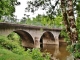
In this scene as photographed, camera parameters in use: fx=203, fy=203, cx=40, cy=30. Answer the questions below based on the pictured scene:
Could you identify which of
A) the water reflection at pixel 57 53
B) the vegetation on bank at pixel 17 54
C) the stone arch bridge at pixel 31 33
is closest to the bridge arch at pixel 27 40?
the stone arch bridge at pixel 31 33

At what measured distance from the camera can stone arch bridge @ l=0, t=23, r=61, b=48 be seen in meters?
34.1

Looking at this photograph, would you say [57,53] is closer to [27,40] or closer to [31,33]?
[31,33]

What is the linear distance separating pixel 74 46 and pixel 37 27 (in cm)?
3542

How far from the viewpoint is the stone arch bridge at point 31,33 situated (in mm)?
34053

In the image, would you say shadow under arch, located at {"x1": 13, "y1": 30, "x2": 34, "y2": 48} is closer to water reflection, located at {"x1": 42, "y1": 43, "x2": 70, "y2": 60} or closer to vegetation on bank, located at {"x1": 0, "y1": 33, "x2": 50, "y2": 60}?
water reflection, located at {"x1": 42, "y1": 43, "x2": 70, "y2": 60}

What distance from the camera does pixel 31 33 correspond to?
139 ft

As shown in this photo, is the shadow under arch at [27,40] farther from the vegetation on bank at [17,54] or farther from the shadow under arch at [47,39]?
the vegetation on bank at [17,54]

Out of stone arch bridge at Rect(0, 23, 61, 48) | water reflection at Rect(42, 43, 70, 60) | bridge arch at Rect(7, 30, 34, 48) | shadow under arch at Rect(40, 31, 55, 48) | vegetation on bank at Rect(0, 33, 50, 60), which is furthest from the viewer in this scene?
shadow under arch at Rect(40, 31, 55, 48)

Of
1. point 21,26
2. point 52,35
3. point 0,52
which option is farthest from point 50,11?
point 52,35

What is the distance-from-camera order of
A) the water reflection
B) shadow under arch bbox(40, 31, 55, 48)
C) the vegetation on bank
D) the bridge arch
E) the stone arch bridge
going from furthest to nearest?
shadow under arch bbox(40, 31, 55, 48), the bridge arch, the stone arch bridge, the water reflection, the vegetation on bank

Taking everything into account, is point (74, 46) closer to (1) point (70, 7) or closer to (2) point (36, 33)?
(1) point (70, 7)

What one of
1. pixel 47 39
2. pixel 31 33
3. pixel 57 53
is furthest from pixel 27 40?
pixel 57 53

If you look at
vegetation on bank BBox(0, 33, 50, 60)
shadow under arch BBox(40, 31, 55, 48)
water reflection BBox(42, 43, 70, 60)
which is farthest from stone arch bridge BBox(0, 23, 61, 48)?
vegetation on bank BBox(0, 33, 50, 60)

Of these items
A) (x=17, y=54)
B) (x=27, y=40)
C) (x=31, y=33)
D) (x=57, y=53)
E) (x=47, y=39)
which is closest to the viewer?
(x=17, y=54)
